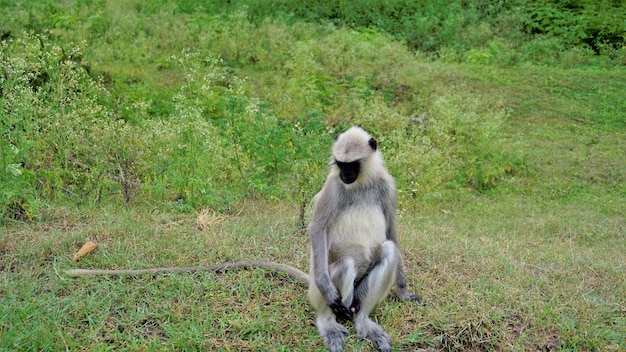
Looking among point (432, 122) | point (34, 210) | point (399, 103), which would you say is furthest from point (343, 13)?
point (34, 210)

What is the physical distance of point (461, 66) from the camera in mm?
12945

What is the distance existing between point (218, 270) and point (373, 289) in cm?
124

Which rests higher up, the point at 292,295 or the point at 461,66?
the point at 292,295

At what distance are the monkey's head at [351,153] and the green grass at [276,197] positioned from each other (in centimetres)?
95

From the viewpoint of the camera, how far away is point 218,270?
468cm

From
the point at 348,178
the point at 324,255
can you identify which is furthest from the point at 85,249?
the point at 348,178

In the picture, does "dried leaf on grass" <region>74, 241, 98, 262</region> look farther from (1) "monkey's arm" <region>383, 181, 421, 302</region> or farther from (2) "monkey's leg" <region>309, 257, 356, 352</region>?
(1) "monkey's arm" <region>383, 181, 421, 302</region>

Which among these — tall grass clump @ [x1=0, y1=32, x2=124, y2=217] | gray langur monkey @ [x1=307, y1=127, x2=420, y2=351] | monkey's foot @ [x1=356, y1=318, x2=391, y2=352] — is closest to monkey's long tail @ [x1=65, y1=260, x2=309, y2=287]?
gray langur monkey @ [x1=307, y1=127, x2=420, y2=351]

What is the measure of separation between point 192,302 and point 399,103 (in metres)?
7.11

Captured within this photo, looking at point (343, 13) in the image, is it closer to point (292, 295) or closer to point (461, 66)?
point (461, 66)

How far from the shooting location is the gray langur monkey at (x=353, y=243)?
3.92 meters

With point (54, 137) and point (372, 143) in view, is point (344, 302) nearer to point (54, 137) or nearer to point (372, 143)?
point (372, 143)

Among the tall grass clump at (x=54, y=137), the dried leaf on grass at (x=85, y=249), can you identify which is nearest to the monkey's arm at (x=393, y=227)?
the dried leaf on grass at (x=85, y=249)

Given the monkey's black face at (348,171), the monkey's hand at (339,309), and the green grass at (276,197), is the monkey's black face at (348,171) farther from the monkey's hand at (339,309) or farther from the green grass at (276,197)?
the green grass at (276,197)
